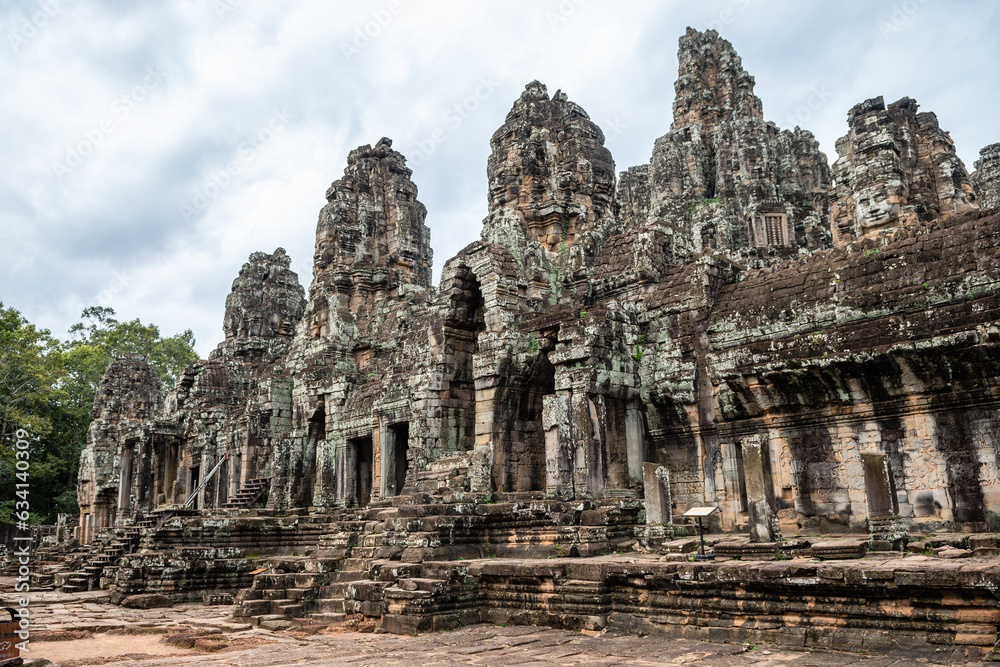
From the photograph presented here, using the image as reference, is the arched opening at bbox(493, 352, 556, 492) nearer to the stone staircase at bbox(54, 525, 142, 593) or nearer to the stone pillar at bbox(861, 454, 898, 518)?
the stone pillar at bbox(861, 454, 898, 518)

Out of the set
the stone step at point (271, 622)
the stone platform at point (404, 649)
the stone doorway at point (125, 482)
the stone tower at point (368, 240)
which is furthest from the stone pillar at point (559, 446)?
the stone doorway at point (125, 482)

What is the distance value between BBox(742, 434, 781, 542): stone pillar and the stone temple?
6cm

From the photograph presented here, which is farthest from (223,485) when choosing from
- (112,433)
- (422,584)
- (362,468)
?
(422,584)

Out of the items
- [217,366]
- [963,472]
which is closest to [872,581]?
[963,472]

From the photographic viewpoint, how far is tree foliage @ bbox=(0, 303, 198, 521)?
35688 millimetres

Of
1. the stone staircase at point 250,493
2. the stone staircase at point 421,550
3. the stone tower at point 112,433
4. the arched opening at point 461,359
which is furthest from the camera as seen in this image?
the stone tower at point 112,433

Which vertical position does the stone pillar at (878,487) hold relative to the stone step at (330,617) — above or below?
above

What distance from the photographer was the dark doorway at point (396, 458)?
2052 centimetres

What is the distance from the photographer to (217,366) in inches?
1208

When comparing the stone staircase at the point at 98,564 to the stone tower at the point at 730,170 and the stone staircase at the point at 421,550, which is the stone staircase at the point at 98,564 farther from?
the stone tower at the point at 730,170

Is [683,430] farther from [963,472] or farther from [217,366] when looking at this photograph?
[217,366]

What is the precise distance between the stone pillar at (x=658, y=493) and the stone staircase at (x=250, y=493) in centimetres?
1597

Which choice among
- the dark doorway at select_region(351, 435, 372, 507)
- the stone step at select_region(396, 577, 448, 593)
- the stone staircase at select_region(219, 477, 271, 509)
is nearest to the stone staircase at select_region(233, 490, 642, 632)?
the stone step at select_region(396, 577, 448, 593)

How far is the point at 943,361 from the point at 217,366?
26247mm
